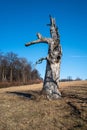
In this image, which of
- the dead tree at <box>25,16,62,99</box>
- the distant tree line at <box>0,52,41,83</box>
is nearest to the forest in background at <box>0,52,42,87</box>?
the distant tree line at <box>0,52,41,83</box>

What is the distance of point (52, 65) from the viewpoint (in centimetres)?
1458

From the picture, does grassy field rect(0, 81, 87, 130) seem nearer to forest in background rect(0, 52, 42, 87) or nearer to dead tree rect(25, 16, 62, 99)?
dead tree rect(25, 16, 62, 99)

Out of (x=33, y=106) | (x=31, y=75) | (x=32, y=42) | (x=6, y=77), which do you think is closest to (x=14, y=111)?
(x=33, y=106)

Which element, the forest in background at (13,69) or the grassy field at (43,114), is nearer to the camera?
the grassy field at (43,114)

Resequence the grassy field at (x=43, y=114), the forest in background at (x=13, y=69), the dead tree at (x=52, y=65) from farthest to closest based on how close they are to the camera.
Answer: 1. the forest in background at (x=13, y=69)
2. the dead tree at (x=52, y=65)
3. the grassy field at (x=43, y=114)

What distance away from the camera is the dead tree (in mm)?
14255

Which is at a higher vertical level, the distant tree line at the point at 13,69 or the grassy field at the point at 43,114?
the distant tree line at the point at 13,69

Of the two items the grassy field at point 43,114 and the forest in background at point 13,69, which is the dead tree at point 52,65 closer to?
the grassy field at point 43,114

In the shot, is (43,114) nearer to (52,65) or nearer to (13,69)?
(52,65)

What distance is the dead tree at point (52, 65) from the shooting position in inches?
561

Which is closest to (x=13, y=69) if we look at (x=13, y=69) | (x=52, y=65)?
(x=13, y=69)

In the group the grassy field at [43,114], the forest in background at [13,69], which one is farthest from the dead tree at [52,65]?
the forest in background at [13,69]

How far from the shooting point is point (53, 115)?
10688 millimetres

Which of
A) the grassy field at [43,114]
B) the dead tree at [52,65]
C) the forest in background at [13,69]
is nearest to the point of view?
the grassy field at [43,114]
